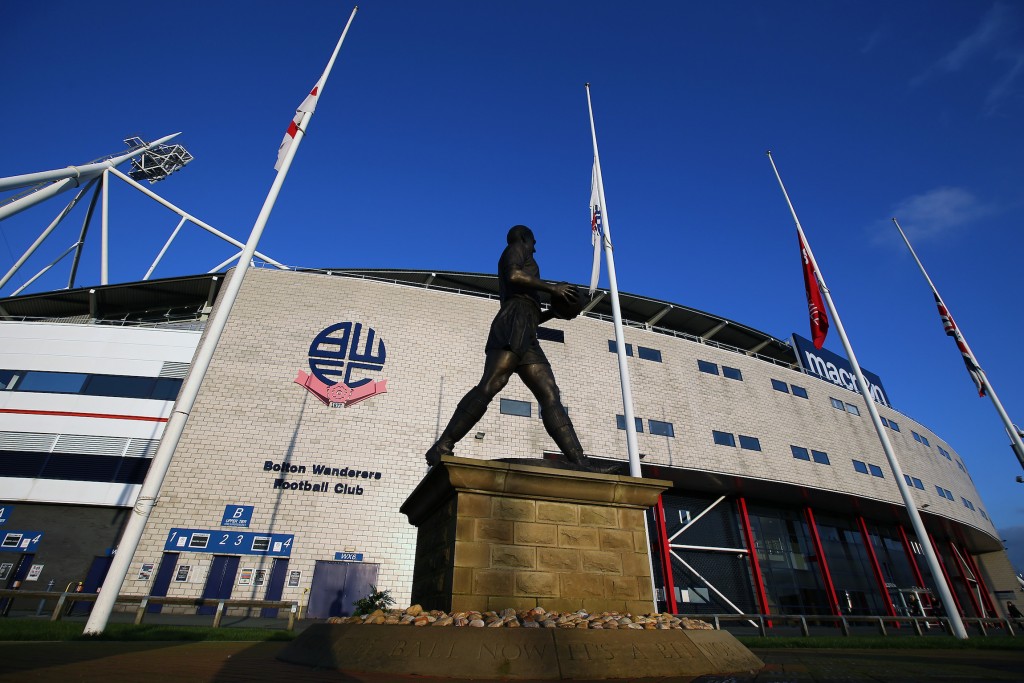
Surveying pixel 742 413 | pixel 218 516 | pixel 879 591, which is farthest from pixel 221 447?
pixel 879 591

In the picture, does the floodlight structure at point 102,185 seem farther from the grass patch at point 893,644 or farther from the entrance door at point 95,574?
the grass patch at point 893,644

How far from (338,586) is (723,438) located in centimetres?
1957

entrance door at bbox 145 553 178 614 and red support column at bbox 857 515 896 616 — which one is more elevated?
red support column at bbox 857 515 896 616

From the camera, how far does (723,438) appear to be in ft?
87.5

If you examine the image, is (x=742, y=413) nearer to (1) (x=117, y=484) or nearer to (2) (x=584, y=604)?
(2) (x=584, y=604)

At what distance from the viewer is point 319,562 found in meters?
20.3

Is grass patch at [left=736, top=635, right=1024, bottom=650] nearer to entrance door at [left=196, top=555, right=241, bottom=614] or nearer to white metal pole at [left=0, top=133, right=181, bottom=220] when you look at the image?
entrance door at [left=196, top=555, right=241, bottom=614]

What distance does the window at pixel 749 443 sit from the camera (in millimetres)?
26766

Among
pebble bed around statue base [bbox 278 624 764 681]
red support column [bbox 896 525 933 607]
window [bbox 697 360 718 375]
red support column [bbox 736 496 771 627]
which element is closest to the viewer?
pebble bed around statue base [bbox 278 624 764 681]

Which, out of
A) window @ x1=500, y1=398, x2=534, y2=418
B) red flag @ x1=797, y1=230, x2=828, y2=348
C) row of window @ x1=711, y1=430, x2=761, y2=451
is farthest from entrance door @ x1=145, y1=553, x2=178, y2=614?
row of window @ x1=711, y1=430, x2=761, y2=451

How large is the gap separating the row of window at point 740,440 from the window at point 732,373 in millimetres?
3796

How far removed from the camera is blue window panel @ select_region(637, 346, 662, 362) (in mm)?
28047

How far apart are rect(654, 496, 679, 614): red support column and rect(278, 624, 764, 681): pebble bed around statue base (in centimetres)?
2150

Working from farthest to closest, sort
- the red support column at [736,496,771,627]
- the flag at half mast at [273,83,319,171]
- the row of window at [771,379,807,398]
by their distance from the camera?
the row of window at [771,379,807,398]
the red support column at [736,496,771,627]
the flag at half mast at [273,83,319,171]
